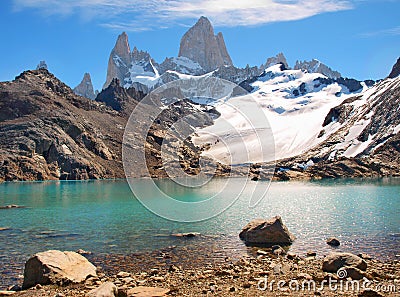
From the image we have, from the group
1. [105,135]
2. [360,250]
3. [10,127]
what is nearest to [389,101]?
[105,135]

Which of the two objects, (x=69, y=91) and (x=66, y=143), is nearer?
(x=66, y=143)

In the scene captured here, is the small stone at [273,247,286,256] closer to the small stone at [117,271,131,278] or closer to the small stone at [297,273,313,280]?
the small stone at [297,273,313,280]

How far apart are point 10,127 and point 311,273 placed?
13283 centimetres

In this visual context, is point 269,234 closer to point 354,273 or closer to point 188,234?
point 188,234

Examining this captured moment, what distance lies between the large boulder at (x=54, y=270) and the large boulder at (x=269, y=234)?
42.9ft

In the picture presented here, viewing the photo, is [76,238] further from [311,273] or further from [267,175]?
[267,175]

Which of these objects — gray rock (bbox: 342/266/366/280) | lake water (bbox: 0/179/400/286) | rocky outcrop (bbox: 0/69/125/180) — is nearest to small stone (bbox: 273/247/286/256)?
lake water (bbox: 0/179/400/286)

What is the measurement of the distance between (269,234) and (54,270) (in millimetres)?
15613

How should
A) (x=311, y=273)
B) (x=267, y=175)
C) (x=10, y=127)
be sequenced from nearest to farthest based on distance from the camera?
(x=311, y=273) < (x=10, y=127) < (x=267, y=175)

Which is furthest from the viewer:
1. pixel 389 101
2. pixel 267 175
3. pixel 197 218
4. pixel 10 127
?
pixel 389 101

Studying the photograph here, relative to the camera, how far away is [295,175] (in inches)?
5556

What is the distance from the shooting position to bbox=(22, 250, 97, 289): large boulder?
1897 centimetres

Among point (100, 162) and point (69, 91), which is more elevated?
point (69, 91)

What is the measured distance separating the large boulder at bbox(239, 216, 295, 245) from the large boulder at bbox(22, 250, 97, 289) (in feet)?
42.9
